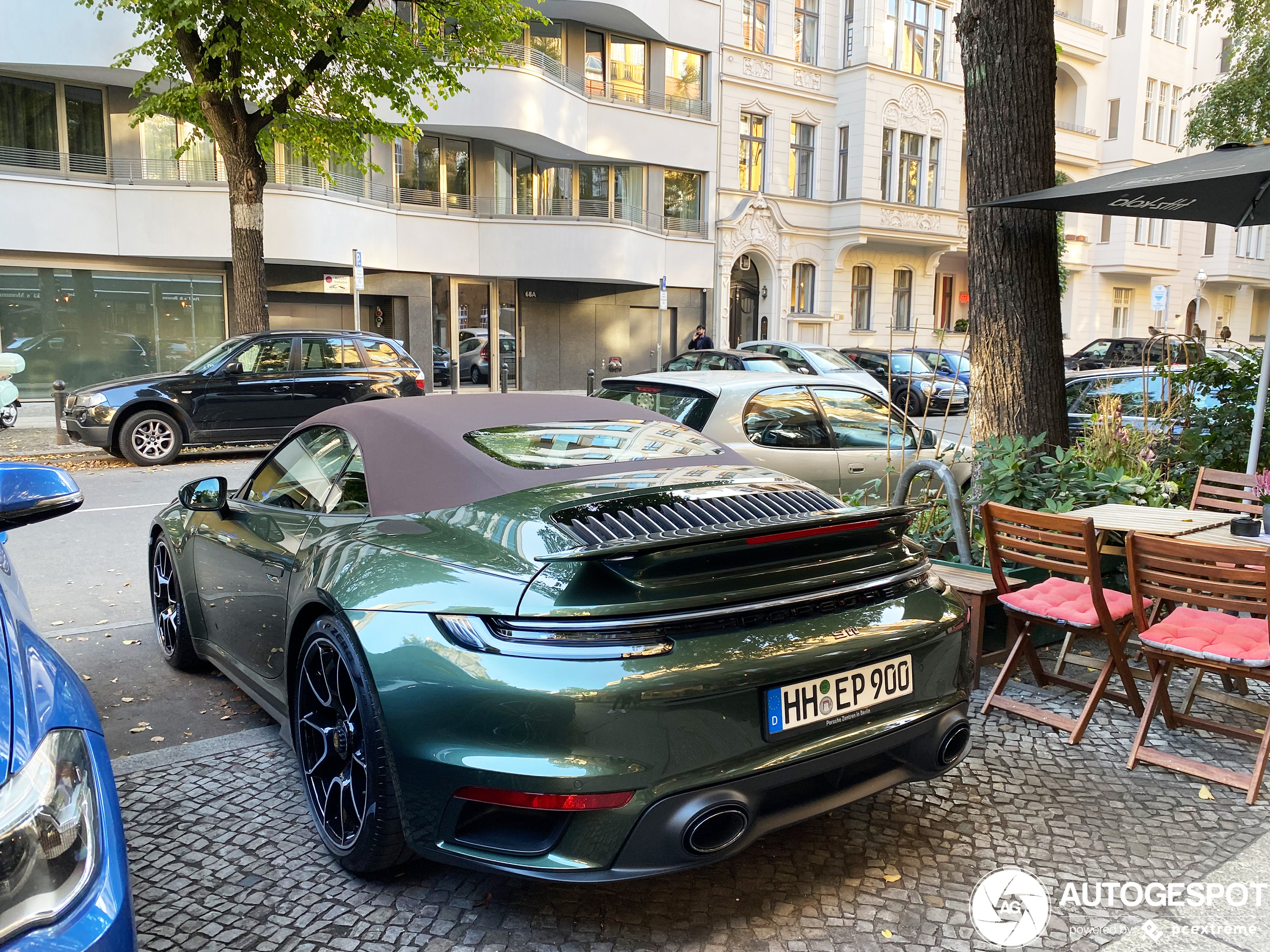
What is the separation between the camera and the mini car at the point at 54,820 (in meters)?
1.50

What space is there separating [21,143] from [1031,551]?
21688mm

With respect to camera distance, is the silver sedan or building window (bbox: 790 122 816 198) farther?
building window (bbox: 790 122 816 198)

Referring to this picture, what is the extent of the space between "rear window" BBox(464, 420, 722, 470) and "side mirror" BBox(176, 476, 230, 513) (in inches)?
52.8

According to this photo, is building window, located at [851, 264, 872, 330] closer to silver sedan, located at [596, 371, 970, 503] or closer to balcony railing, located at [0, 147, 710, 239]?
balcony railing, located at [0, 147, 710, 239]

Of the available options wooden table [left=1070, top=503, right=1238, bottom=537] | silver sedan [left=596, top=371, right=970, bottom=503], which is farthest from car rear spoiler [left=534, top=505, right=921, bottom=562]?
silver sedan [left=596, top=371, right=970, bottom=503]

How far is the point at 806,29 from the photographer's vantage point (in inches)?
1239

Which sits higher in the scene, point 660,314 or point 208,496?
point 660,314

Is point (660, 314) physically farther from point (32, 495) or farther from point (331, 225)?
point (32, 495)

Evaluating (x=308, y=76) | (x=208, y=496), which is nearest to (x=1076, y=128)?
(x=308, y=76)

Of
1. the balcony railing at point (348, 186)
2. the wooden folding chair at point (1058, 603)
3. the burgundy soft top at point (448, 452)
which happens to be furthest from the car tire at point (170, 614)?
the balcony railing at point (348, 186)

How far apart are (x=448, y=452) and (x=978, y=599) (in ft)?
8.81

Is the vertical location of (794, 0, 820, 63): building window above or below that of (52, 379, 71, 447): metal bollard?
above

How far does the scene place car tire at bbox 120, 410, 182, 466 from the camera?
12.5 meters

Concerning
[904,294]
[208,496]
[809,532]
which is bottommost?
[208,496]
